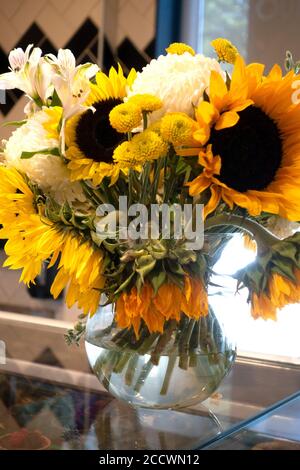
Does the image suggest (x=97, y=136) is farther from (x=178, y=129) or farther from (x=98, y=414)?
(x=98, y=414)

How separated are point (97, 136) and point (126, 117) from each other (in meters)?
0.07

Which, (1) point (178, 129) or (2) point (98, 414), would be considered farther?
(2) point (98, 414)

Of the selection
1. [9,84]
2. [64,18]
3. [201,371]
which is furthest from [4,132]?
[201,371]

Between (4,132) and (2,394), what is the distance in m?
1.60

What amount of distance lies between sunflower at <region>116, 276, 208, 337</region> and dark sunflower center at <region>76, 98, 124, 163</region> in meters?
0.13

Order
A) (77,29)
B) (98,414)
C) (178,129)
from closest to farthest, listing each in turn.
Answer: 1. (178,129)
2. (98,414)
3. (77,29)

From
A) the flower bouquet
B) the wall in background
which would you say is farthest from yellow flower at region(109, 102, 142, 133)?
the wall in background

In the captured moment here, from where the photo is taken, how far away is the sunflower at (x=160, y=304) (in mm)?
609

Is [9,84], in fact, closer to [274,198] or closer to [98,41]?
[274,198]

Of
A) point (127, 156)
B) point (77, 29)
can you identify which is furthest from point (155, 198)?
point (77, 29)

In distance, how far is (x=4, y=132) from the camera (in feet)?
7.26

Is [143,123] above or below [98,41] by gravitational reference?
below

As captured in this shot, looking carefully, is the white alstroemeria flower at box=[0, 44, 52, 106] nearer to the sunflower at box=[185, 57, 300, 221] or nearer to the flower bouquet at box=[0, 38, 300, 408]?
the flower bouquet at box=[0, 38, 300, 408]

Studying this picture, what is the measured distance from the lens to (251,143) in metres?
0.60
